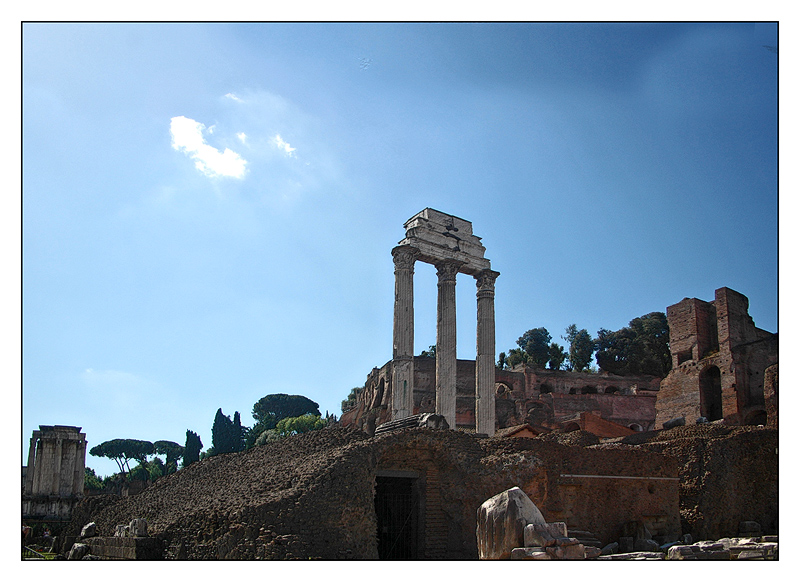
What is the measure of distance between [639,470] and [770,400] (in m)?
8.96

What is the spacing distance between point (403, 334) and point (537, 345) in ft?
114

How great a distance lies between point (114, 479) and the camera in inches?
2443

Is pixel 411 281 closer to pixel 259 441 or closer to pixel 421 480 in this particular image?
pixel 421 480

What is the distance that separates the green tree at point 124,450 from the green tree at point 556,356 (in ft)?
123

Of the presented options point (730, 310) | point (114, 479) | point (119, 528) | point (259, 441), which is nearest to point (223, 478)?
point (119, 528)

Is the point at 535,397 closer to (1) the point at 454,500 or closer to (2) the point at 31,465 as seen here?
(2) the point at 31,465

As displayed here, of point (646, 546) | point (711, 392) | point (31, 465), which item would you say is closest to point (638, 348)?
point (711, 392)

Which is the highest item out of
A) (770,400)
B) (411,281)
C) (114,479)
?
(411,281)

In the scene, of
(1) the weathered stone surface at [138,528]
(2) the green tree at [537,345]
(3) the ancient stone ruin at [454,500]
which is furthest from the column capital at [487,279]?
(2) the green tree at [537,345]

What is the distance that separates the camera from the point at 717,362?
30.7 m

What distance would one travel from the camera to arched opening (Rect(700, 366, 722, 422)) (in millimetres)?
31422

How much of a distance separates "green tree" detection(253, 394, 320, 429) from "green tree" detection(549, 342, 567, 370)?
2705cm

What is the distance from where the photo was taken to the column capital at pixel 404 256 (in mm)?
24984

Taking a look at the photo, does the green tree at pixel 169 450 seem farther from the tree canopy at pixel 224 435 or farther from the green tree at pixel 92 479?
the tree canopy at pixel 224 435
